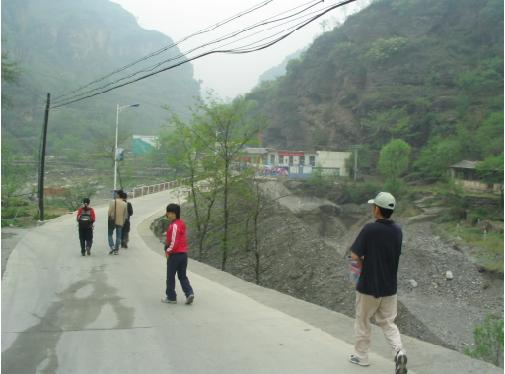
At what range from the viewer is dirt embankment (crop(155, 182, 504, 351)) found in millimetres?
13247

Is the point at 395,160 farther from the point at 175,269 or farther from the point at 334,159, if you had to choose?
the point at 175,269

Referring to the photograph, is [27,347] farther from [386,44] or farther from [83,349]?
[386,44]

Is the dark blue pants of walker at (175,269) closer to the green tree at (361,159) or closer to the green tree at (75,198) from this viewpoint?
the green tree at (75,198)

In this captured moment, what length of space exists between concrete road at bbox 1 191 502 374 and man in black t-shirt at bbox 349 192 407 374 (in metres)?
0.42

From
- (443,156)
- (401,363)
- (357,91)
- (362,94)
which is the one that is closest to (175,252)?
(401,363)

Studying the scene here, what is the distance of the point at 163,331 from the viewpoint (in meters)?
5.03

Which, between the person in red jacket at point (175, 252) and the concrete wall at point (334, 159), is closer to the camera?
the person in red jacket at point (175, 252)

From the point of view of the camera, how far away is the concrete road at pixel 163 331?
401 cm

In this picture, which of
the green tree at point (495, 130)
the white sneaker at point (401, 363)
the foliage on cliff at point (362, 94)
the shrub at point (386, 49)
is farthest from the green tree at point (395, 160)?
the white sneaker at point (401, 363)

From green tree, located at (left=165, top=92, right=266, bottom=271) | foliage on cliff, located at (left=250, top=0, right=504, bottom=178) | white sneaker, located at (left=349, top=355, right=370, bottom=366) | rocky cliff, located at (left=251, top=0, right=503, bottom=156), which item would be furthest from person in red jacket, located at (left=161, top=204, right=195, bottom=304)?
rocky cliff, located at (left=251, top=0, right=503, bottom=156)

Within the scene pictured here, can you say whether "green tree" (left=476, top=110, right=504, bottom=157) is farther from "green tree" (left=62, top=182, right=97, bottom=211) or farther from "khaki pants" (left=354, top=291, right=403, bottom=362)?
"green tree" (left=62, top=182, right=97, bottom=211)

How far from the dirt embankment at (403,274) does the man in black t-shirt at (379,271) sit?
7277 mm

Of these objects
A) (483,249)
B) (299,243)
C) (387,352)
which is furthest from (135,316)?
(483,249)

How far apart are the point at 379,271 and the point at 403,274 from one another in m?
25.3
